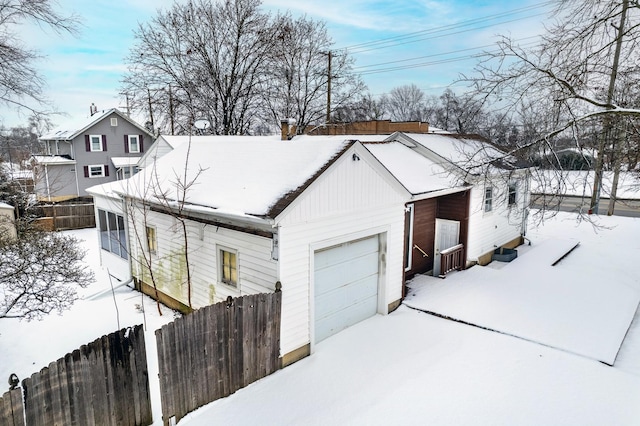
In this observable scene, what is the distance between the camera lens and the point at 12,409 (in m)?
4.01

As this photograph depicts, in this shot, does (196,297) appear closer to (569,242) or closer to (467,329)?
(467,329)

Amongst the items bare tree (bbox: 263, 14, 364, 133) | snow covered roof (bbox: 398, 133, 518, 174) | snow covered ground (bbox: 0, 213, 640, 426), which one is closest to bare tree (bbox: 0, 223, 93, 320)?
snow covered ground (bbox: 0, 213, 640, 426)

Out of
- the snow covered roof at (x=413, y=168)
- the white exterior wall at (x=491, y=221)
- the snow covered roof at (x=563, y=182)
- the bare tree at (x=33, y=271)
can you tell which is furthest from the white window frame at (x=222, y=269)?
the white exterior wall at (x=491, y=221)

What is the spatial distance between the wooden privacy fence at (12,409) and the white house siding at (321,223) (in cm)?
378

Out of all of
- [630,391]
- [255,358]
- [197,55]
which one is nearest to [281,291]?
[255,358]

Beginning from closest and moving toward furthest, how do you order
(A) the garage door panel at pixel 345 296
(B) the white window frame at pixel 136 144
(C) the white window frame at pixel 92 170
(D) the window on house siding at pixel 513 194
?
1. (A) the garage door panel at pixel 345 296
2. (D) the window on house siding at pixel 513 194
3. (C) the white window frame at pixel 92 170
4. (B) the white window frame at pixel 136 144

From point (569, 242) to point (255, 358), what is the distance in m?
15.6

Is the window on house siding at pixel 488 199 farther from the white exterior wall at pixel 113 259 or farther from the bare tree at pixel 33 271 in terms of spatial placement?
the bare tree at pixel 33 271

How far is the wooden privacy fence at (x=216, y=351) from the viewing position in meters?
5.41

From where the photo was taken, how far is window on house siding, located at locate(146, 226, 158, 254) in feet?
34.6

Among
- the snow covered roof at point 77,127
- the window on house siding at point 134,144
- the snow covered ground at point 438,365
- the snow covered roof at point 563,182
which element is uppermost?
the snow covered roof at point 77,127

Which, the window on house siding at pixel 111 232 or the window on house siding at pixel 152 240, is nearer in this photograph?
the window on house siding at pixel 152 240

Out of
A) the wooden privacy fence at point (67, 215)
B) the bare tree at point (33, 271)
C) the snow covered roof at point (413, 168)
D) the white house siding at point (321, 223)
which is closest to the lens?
the white house siding at point (321, 223)

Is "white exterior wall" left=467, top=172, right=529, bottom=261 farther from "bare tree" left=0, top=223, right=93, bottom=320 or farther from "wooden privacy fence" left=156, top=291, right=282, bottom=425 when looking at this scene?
"bare tree" left=0, top=223, right=93, bottom=320
